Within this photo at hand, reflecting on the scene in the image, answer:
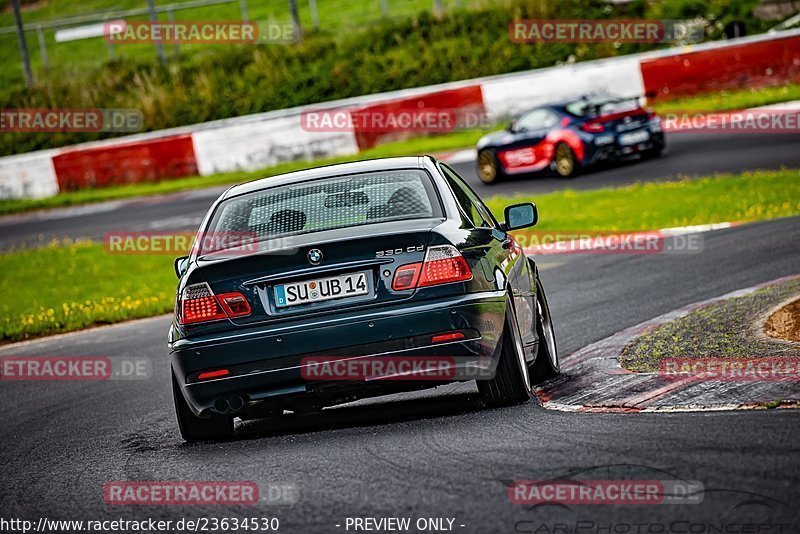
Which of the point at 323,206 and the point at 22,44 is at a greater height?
the point at 22,44

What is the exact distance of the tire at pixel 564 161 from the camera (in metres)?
23.1

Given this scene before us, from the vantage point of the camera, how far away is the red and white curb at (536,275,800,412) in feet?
21.1

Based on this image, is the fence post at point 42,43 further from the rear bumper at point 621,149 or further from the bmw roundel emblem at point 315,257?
the bmw roundel emblem at point 315,257

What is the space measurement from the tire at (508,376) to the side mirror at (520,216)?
4.02ft

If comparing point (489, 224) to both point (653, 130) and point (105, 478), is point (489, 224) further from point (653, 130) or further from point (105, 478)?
point (653, 130)

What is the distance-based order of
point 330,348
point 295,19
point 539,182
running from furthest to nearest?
point 295,19 < point 539,182 < point 330,348

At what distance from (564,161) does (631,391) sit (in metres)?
16.5

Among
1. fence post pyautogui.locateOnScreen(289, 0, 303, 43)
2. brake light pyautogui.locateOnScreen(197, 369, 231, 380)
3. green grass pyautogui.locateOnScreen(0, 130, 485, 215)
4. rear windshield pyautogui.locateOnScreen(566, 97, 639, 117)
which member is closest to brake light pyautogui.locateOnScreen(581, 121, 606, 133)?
rear windshield pyautogui.locateOnScreen(566, 97, 639, 117)

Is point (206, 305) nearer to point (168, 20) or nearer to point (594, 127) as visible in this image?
point (594, 127)

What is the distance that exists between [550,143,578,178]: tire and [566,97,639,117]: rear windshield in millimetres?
614

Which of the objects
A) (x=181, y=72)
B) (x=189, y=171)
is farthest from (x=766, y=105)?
(x=181, y=72)

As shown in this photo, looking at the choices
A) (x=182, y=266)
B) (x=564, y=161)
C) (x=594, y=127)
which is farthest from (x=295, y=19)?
(x=182, y=266)

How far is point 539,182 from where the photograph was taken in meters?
23.7

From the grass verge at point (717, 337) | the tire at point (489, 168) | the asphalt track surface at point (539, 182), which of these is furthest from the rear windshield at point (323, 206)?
the tire at point (489, 168)
